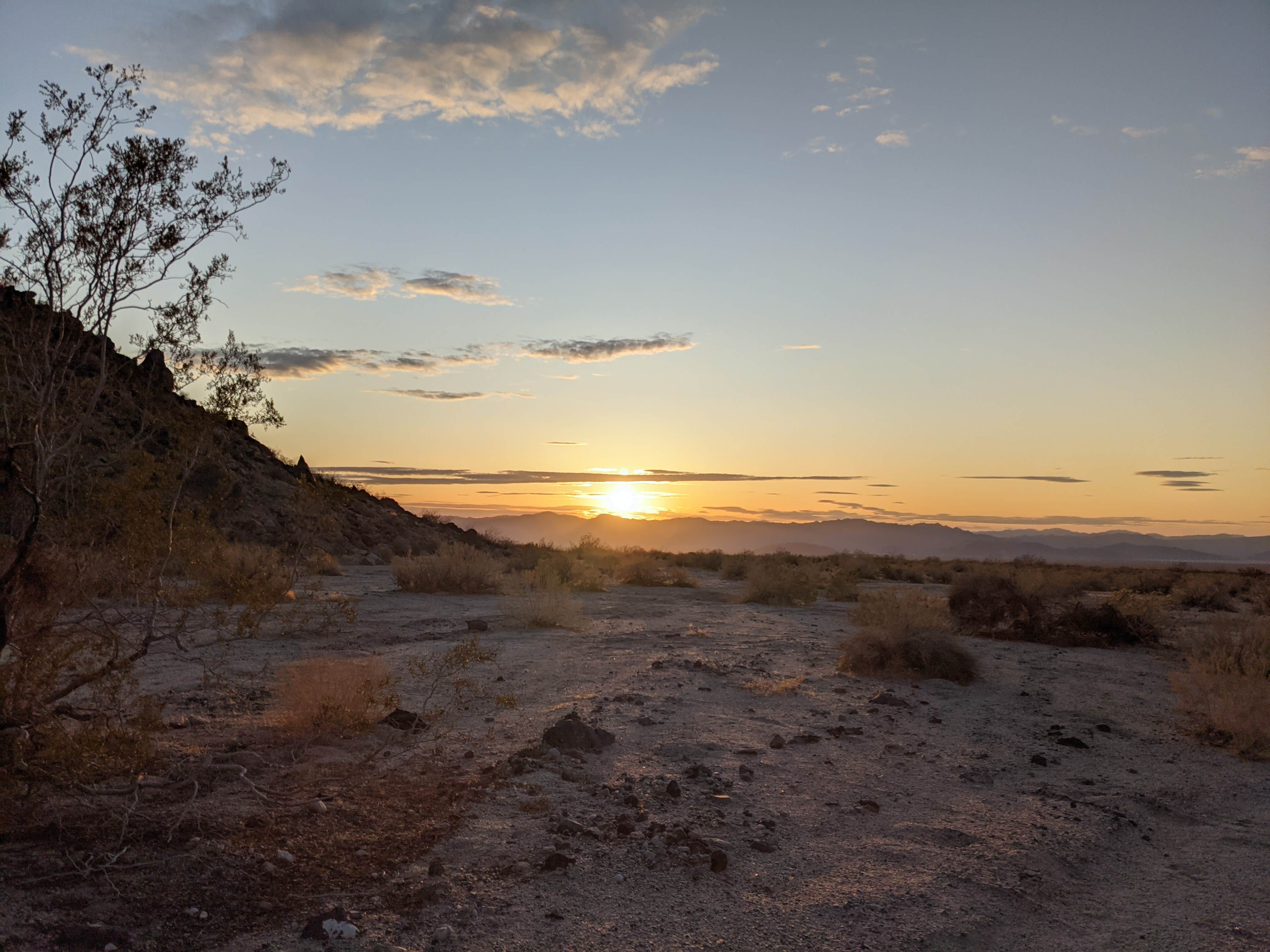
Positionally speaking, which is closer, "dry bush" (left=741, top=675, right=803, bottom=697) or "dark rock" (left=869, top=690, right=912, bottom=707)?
"dark rock" (left=869, top=690, right=912, bottom=707)

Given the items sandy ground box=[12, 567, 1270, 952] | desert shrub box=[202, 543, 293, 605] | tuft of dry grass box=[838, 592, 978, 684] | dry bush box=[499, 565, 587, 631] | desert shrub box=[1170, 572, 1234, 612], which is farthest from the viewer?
desert shrub box=[1170, 572, 1234, 612]

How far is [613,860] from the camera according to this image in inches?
172

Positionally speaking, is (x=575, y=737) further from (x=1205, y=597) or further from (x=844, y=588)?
(x=1205, y=597)

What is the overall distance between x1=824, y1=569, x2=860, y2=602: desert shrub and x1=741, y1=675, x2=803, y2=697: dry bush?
12.0 m

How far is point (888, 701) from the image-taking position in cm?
862

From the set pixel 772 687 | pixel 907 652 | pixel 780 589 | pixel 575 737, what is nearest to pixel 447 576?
pixel 780 589

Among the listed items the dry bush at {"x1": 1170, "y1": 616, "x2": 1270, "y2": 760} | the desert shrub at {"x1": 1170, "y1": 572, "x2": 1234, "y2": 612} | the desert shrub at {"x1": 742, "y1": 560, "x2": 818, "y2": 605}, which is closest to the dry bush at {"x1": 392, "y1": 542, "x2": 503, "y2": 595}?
the desert shrub at {"x1": 742, "y1": 560, "x2": 818, "y2": 605}

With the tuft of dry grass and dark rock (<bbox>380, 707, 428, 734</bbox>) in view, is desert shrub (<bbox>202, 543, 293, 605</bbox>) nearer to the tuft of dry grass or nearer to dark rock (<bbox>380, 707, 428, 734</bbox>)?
dark rock (<bbox>380, 707, 428, 734</bbox>)

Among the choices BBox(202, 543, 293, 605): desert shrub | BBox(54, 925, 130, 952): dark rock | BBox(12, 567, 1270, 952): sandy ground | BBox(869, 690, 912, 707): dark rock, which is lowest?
BBox(869, 690, 912, 707): dark rock

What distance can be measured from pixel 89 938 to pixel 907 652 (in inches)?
371

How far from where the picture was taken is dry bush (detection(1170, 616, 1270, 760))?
7.04 meters

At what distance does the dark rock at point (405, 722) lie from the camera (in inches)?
256

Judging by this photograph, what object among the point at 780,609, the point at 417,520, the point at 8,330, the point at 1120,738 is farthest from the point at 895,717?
the point at 417,520

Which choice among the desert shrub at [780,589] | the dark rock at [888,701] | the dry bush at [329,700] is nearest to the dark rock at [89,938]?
the dry bush at [329,700]
